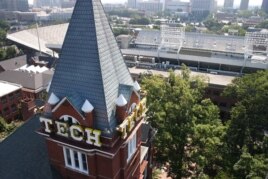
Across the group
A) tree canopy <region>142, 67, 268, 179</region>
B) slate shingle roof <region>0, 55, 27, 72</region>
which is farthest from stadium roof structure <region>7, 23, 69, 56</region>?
tree canopy <region>142, 67, 268, 179</region>

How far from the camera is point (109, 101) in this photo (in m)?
18.9

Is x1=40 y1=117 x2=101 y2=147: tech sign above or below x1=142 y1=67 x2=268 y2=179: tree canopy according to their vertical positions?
above

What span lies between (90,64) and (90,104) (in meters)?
3.09

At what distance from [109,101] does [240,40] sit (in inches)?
3408

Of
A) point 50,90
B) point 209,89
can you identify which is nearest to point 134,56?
point 209,89

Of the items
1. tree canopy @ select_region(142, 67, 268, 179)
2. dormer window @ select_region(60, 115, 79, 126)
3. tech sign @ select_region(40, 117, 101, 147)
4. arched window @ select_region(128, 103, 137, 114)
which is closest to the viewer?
tech sign @ select_region(40, 117, 101, 147)

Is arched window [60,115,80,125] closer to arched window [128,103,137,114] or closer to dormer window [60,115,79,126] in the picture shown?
dormer window [60,115,79,126]

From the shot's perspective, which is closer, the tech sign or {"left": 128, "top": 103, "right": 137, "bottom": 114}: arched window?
the tech sign

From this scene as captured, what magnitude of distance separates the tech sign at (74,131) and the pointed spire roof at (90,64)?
2.63ft

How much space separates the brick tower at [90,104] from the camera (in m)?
18.6

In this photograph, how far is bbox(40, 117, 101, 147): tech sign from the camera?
18422mm

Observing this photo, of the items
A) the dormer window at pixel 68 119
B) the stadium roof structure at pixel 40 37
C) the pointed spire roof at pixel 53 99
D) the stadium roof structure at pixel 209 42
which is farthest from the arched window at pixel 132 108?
the stadium roof structure at pixel 40 37

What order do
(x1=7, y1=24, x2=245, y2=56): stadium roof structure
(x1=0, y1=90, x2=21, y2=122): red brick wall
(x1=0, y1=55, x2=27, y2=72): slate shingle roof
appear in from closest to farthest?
(x1=0, y1=90, x2=21, y2=122): red brick wall, (x1=0, y1=55, x2=27, y2=72): slate shingle roof, (x1=7, y1=24, x2=245, y2=56): stadium roof structure

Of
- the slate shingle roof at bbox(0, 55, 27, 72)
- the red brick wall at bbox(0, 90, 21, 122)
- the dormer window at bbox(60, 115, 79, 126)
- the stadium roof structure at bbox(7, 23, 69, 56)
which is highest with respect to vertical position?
the dormer window at bbox(60, 115, 79, 126)
